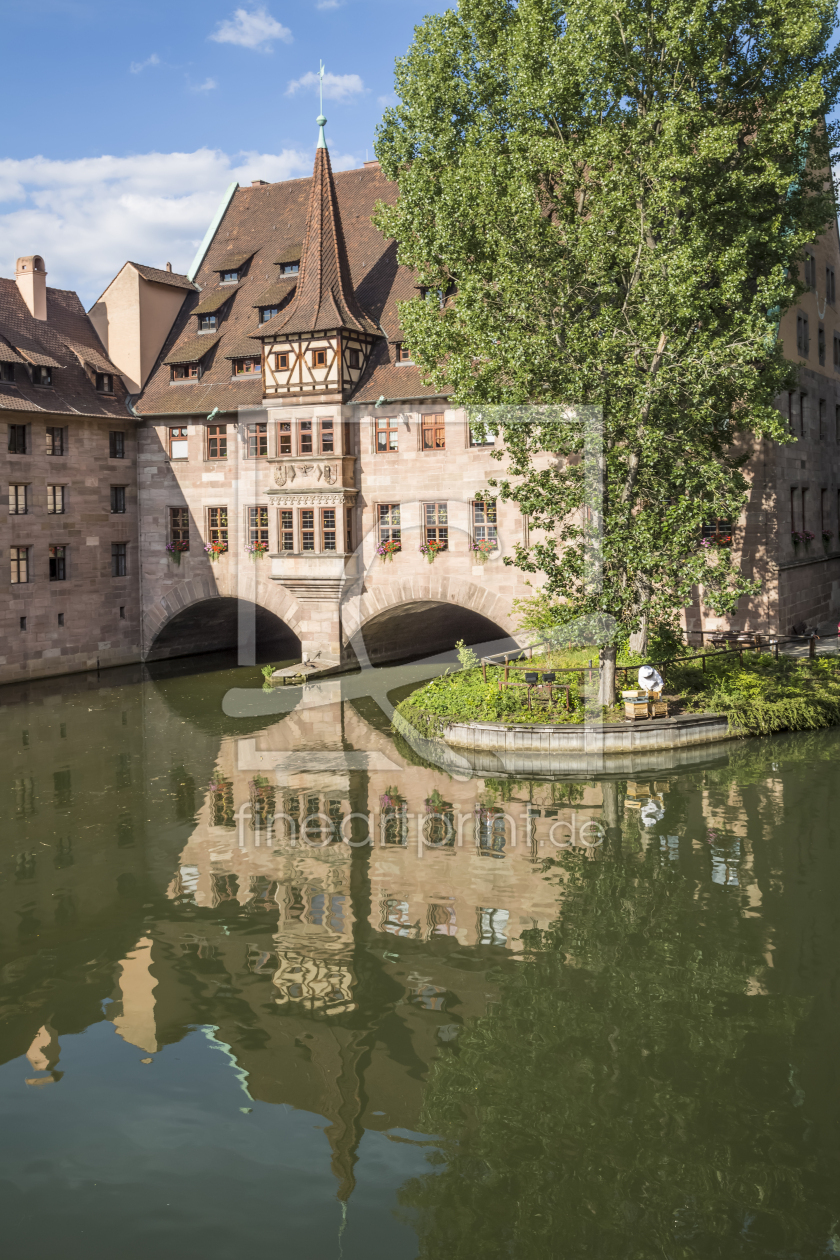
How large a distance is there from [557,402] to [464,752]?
7090 millimetres

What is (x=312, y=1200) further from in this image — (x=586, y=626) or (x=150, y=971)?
(x=586, y=626)

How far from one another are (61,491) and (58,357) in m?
4.26

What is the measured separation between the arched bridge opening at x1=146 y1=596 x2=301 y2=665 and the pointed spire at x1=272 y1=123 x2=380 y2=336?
9.06m

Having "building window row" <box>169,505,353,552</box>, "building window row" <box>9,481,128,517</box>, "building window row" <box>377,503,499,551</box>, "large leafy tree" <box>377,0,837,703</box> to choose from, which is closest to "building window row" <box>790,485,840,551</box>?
"large leafy tree" <box>377,0,837,703</box>

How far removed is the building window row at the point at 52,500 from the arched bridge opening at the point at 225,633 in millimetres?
4040

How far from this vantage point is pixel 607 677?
20.9m

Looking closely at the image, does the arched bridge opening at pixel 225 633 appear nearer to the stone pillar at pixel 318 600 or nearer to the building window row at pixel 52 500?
the stone pillar at pixel 318 600

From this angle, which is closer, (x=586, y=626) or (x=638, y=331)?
(x=638, y=331)

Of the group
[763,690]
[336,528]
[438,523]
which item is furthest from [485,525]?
[763,690]

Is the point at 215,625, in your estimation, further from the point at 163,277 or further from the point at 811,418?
the point at 811,418

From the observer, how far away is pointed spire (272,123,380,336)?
1120 inches

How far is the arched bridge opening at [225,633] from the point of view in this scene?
33.9 metres

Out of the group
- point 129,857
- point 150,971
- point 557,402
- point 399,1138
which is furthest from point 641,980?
point 557,402

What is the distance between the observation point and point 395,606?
2911cm
